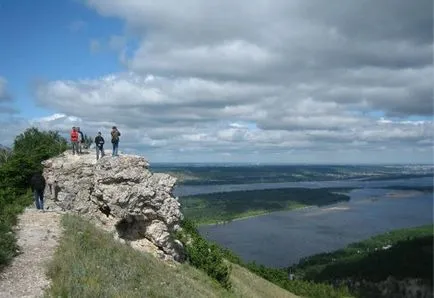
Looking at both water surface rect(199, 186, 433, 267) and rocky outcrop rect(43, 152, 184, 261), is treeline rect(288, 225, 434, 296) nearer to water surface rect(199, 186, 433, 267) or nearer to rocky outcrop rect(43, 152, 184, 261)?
water surface rect(199, 186, 433, 267)

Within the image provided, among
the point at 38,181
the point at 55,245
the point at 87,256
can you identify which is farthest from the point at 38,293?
the point at 38,181

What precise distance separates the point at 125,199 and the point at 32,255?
29.0 ft

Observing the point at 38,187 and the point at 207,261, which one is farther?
the point at 207,261

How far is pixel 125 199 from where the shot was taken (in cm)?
2559

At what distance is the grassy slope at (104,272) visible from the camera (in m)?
14.2

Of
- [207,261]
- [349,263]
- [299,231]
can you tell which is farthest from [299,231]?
[207,261]

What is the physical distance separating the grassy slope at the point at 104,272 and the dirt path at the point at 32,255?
0.42m

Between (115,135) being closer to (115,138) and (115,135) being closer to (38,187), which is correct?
(115,138)

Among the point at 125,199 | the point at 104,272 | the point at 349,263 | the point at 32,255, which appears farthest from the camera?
the point at 349,263

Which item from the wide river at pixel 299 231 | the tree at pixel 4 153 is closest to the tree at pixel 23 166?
A: the tree at pixel 4 153

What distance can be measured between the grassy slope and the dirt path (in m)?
0.42

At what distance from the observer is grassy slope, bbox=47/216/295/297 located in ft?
46.6

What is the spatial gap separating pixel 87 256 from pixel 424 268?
48.9 ft

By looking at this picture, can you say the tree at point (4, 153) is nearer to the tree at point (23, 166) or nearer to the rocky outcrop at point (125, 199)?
the tree at point (23, 166)
